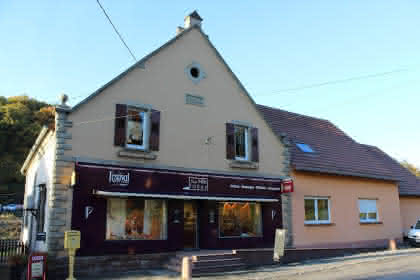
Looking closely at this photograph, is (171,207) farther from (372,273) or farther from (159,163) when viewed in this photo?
(372,273)

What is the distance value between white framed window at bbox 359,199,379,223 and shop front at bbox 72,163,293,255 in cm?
632

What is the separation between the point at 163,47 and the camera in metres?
15.2

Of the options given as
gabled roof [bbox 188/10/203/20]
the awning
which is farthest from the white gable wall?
the awning

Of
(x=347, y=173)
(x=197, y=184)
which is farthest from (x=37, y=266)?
(x=347, y=173)

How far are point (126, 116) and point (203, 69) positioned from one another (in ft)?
14.3

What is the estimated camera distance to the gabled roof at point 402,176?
24.5m

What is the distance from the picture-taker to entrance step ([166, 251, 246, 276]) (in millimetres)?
12602

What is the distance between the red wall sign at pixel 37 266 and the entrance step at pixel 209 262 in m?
4.40

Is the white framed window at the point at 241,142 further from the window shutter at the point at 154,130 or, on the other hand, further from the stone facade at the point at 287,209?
the window shutter at the point at 154,130

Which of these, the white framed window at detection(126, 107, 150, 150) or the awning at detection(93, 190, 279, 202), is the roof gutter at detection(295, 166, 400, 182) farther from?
the white framed window at detection(126, 107, 150, 150)

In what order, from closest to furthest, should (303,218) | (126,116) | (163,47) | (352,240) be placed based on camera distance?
(126,116) → (163,47) → (303,218) → (352,240)

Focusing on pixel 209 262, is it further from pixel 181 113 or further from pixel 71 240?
pixel 181 113

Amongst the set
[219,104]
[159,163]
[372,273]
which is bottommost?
[372,273]

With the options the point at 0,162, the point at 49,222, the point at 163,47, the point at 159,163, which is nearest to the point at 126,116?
the point at 159,163
